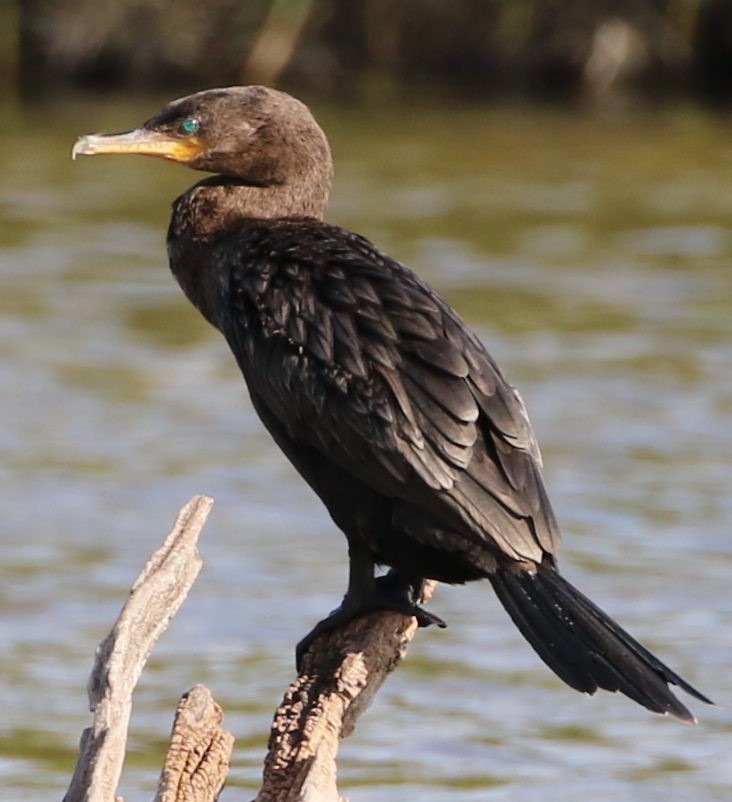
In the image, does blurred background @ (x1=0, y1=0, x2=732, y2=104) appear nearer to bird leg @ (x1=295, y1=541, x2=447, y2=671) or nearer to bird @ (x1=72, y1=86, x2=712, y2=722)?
bird @ (x1=72, y1=86, x2=712, y2=722)

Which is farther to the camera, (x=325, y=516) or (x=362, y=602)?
(x=325, y=516)

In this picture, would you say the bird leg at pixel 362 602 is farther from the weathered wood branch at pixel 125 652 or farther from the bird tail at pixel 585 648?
the weathered wood branch at pixel 125 652

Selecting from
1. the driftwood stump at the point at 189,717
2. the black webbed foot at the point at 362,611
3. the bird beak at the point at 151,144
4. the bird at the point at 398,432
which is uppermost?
the bird beak at the point at 151,144

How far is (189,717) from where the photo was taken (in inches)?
156

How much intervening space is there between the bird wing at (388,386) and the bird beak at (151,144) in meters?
0.51

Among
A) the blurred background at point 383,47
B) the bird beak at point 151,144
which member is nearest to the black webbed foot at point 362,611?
the bird beak at point 151,144

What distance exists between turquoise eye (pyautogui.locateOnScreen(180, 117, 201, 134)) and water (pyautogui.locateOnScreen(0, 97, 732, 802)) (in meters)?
2.09

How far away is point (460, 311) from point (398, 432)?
294 inches

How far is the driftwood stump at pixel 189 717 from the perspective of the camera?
3807 mm

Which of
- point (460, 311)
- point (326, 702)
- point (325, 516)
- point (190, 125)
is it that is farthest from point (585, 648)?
point (460, 311)

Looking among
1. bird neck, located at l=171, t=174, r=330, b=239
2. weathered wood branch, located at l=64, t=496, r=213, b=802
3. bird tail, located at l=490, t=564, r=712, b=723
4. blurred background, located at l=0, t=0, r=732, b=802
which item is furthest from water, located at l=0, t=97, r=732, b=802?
weathered wood branch, located at l=64, t=496, r=213, b=802

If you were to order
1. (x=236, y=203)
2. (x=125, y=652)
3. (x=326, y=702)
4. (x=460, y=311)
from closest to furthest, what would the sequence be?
(x=125, y=652) → (x=326, y=702) → (x=236, y=203) → (x=460, y=311)

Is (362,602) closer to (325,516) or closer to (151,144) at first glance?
(151,144)

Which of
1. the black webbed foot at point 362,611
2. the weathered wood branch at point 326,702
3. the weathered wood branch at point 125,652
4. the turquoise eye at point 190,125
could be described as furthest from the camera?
the turquoise eye at point 190,125
